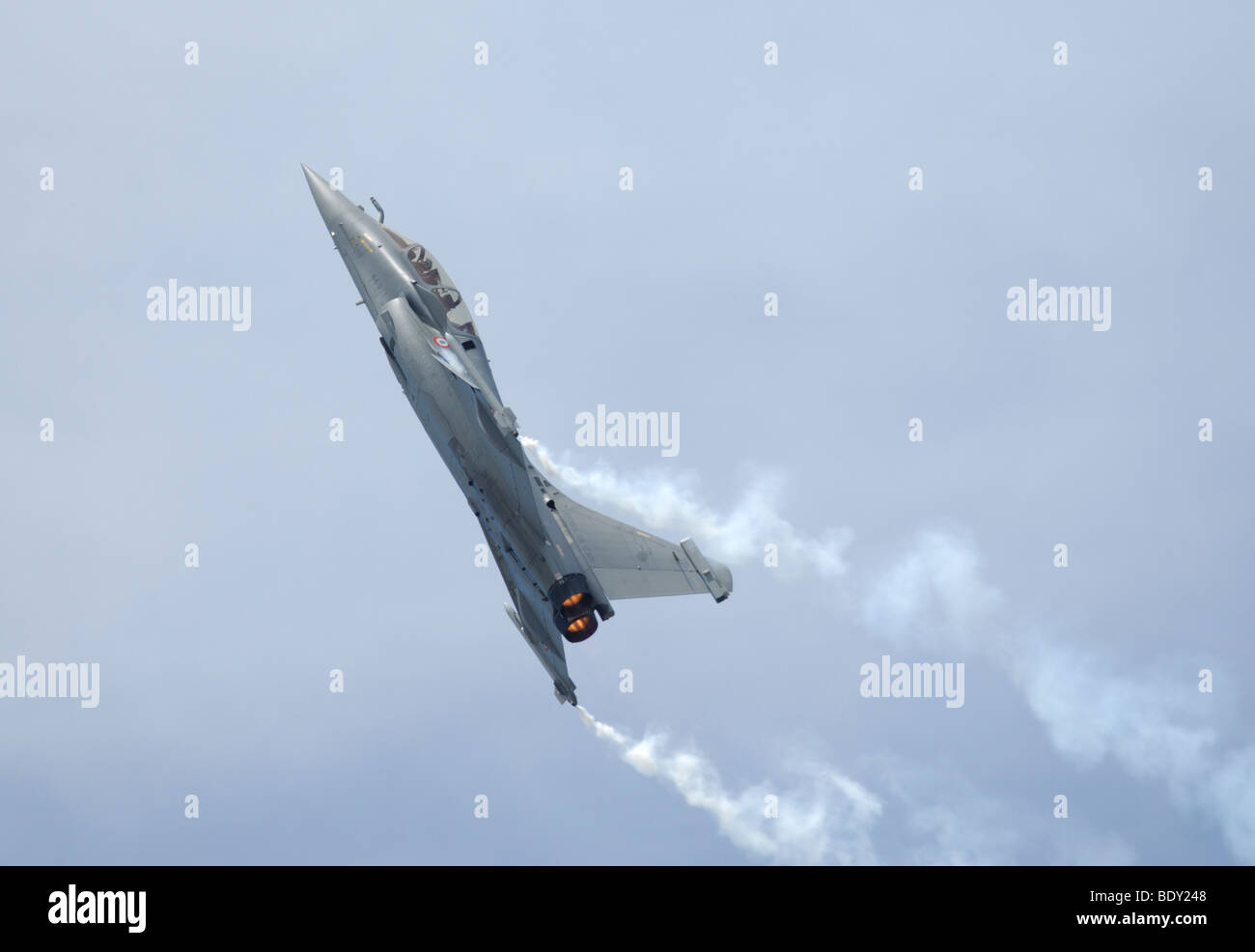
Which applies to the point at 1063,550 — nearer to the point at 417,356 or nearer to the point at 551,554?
the point at 551,554

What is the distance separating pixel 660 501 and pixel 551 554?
19.6 ft

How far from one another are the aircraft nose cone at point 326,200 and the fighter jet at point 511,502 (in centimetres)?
309

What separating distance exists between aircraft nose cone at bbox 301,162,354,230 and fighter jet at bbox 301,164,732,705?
3086 millimetres

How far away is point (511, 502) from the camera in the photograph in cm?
4478

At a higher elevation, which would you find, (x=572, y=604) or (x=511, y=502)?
(x=511, y=502)

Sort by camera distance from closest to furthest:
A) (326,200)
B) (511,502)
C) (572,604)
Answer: (572,604) < (511,502) < (326,200)

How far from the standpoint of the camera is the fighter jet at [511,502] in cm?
4447

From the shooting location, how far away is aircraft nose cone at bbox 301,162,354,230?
51.7 m

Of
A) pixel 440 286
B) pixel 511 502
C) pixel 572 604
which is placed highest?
pixel 440 286

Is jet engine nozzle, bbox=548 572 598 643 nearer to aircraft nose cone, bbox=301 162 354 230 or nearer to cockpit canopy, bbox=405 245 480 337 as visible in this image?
cockpit canopy, bbox=405 245 480 337

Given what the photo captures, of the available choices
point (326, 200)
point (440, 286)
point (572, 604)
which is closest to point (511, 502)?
point (572, 604)

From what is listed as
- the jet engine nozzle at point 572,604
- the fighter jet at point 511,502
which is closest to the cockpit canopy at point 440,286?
the fighter jet at point 511,502

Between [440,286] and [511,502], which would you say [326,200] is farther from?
[511,502]

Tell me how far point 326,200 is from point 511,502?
1460 cm
